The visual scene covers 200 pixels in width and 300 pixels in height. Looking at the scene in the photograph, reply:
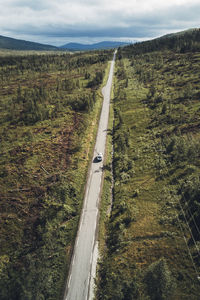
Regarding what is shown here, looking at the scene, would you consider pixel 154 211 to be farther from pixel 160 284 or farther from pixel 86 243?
pixel 86 243

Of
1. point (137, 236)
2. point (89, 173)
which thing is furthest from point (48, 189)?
point (137, 236)

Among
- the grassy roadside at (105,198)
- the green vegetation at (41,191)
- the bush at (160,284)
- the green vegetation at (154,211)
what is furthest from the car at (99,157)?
the bush at (160,284)

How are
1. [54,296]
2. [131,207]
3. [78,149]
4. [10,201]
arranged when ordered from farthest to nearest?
[78,149]
[10,201]
[131,207]
[54,296]

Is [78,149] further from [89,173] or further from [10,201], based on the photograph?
[10,201]

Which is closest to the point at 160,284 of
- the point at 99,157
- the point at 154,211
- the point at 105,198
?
the point at 154,211

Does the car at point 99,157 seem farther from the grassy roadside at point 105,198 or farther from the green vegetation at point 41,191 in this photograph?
the green vegetation at point 41,191

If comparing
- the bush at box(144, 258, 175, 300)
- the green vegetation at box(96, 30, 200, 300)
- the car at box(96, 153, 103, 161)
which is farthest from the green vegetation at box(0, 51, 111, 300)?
the bush at box(144, 258, 175, 300)
